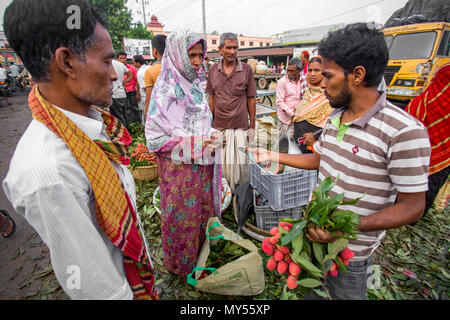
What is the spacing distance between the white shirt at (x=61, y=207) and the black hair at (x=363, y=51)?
150cm

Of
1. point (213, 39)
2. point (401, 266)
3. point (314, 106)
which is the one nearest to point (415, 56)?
point (314, 106)

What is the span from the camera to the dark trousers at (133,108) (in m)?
7.66

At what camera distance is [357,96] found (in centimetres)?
143

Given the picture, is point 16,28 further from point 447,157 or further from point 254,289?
point 447,157

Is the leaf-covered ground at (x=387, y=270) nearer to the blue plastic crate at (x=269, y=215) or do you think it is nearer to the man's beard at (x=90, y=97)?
the blue plastic crate at (x=269, y=215)

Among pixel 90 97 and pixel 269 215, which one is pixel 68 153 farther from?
pixel 269 215

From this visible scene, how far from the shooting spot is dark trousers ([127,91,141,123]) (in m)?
7.66

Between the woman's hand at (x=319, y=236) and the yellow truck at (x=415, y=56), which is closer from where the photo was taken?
the woman's hand at (x=319, y=236)

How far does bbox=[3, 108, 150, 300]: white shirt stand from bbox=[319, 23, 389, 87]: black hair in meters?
1.50

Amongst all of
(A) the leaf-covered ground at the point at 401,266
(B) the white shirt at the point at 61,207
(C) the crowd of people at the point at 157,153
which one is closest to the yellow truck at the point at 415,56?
(A) the leaf-covered ground at the point at 401,266

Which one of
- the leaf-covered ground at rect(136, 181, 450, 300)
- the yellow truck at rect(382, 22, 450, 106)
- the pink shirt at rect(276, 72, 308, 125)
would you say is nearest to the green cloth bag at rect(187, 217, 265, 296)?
the leaf-covered ground at rect(136, 181, 450, 300)

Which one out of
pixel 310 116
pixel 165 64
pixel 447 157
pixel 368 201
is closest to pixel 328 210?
pixel 368 201

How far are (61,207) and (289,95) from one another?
15.2 feet
